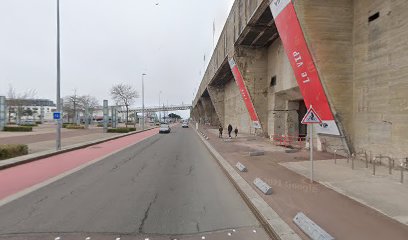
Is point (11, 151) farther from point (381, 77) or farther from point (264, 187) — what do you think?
point (381, 77)

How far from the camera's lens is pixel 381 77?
13.7m

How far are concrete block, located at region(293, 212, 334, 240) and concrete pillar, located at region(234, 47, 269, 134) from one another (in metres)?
26.4

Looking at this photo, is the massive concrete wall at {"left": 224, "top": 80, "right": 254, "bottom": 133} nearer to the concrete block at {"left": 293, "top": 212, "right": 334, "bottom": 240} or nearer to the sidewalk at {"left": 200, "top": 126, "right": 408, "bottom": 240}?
the sidewalk at {"left": 200, "top": 126, "right": 408, "bottom": 240}

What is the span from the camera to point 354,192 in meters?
8.45

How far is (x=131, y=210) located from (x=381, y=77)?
1117cm

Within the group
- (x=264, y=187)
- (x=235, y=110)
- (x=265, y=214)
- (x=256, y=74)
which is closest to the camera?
(x=265, y=214)

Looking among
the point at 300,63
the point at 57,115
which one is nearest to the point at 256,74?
the point at 300,63

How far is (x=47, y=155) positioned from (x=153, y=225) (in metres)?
14.1

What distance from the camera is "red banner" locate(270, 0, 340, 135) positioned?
51.8ft

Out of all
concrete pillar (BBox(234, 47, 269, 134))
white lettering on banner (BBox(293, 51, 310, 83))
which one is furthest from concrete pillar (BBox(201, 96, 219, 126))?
white lettering on banner (BBox(293, 51, 310, 83))

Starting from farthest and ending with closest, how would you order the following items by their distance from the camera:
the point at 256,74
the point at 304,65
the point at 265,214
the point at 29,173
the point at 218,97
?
1. the point at 218,97
2. the point at 256,74
3. the point at 304,65
4. the point at 29,173
5. the point at 265,214

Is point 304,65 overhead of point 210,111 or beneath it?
overhead

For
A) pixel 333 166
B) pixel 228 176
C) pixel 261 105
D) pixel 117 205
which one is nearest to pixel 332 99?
pixel 333 166

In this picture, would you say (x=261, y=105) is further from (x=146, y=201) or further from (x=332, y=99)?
(x=146, y=201)
